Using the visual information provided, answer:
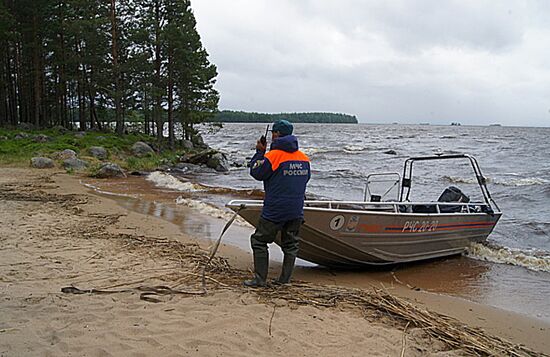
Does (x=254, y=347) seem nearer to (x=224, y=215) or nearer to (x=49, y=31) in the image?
(x=224, y=215)

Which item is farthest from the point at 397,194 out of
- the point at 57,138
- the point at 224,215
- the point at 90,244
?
the point at 57,138

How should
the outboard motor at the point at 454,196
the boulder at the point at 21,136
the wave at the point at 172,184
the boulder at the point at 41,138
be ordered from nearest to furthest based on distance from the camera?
the outboard motor at the point at 454,196 → the wave at the point at 172,184 → the boulder at the point at 41,138 → the boulder at the point at 21,136

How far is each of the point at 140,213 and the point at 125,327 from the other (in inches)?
298

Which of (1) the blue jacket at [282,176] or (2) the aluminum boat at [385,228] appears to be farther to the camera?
(2) the aluminum boat at [385,228]

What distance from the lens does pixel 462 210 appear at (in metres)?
9.02

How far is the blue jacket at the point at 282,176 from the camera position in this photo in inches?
215

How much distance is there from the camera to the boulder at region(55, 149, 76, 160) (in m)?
22.4

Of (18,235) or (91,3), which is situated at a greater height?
(91,3)

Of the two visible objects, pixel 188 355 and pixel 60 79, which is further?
pixel 60 79

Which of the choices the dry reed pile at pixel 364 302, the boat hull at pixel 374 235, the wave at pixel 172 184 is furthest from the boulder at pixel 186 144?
the dry reed pile at pixel 364 302

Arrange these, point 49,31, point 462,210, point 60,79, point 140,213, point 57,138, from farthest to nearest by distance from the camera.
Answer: point 60,79, point 49,31, point 57,138, point 140,213, point 462,210

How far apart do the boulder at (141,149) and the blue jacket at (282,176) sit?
23133mm

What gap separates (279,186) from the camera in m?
5.48

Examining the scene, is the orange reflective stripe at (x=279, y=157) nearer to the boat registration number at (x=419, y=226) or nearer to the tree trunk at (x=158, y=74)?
the boat registration number at (x=419, y=226)
